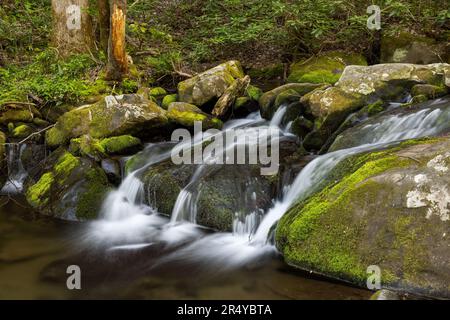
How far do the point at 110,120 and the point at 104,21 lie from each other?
11.2 feet

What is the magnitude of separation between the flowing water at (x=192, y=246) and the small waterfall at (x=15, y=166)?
4.11 feet

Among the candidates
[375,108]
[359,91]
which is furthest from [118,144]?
[375,108]

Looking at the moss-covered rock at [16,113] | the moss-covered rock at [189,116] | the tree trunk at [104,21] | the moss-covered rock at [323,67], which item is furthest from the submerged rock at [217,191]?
the tree trunk at [104,21]

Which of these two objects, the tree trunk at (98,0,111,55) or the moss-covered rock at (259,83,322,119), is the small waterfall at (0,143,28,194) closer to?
the tree trunk at (98,0,111,55)

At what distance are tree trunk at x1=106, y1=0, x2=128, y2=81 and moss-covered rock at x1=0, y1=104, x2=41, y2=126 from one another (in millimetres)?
1859

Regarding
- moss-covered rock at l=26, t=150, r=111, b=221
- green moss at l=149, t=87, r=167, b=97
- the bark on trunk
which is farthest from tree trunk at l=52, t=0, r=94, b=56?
moss-covered rock at l=26, t=150, r=111, b=221

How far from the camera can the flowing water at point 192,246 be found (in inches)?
168

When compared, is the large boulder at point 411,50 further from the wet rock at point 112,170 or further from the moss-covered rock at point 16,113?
the moss-covered rock at point 16,113

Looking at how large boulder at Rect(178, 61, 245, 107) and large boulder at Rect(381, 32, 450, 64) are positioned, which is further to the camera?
large boulder at Rect(381, 32, 450, 64)

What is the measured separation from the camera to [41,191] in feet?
21.8

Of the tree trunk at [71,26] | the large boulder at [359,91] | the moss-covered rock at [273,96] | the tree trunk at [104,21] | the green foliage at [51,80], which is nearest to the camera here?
the large boulder at [359,91]

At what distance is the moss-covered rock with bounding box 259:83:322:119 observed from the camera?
26.5 feet

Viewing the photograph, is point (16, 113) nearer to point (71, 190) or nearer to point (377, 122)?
Answer: point (71, 190)
